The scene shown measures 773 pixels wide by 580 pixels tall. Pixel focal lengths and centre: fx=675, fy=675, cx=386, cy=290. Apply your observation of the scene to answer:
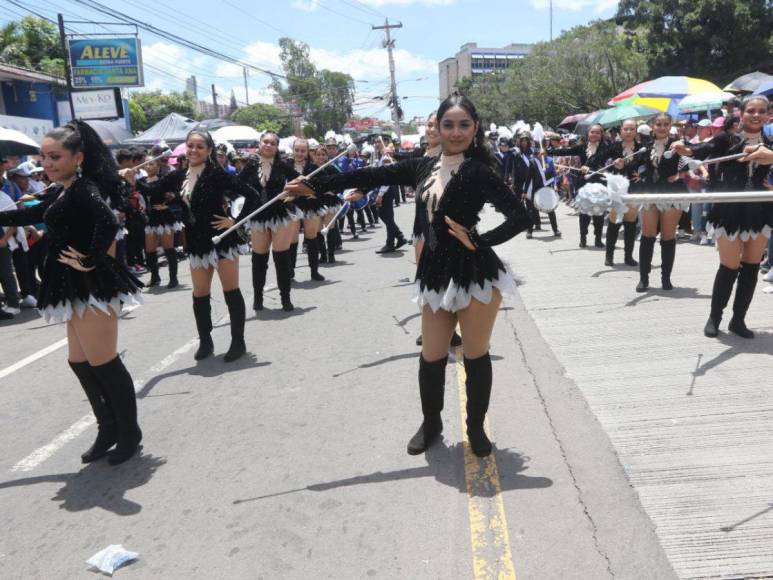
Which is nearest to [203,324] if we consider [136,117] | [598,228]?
[598,228]

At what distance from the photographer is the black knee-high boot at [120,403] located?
4.16 meters

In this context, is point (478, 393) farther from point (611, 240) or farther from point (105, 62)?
point (105, 62)

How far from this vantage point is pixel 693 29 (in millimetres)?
27812

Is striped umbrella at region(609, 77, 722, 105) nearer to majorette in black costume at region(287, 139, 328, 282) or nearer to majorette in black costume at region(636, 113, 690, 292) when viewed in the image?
majorette in black costume at region(636, 113, 690, 292)

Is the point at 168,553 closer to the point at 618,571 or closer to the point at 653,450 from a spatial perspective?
the point at 618,571

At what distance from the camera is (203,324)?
6.49 metres

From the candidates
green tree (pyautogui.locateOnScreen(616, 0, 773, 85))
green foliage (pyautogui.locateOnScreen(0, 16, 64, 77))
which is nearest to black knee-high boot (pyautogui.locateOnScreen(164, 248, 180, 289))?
green tree (pyautogui.locateOnScreen(616, 0, 773, 85))

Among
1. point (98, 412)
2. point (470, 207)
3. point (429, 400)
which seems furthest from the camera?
point (98, 412)

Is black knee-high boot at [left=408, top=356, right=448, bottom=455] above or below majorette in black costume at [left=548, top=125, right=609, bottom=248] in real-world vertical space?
below

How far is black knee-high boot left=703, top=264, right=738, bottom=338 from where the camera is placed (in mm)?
5949

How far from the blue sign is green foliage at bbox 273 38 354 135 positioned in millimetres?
64683

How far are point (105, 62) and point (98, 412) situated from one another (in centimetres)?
2963

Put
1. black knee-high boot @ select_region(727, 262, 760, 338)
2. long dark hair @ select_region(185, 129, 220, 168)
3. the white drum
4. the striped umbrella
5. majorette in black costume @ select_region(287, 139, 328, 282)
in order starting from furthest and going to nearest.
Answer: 1. the striped umbrella
2. majorette in black costume @ select_region(287, 139, 328, 282)
3. the white drum
4. long dark hair @ select_region(185, 129, 220, 168)
5. black knee-high boot @ select_region(727, 262, 760, 338)

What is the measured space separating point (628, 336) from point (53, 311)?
4.83m
